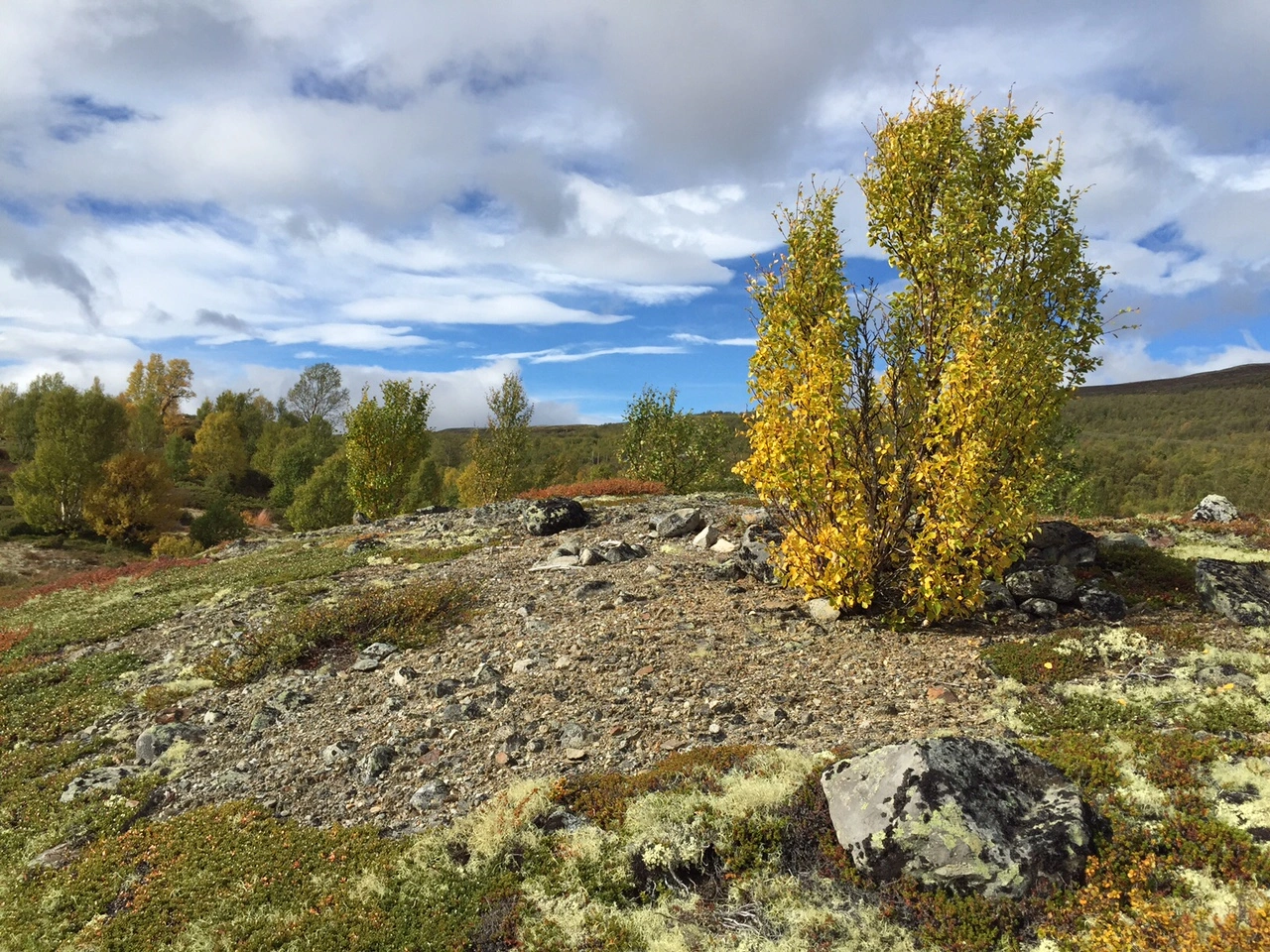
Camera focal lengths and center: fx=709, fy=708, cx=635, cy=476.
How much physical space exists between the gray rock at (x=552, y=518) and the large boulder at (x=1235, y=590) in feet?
59.6

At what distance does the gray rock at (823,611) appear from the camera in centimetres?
1471

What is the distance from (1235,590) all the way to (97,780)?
797 inches

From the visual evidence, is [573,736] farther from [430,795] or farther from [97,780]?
[97,780]

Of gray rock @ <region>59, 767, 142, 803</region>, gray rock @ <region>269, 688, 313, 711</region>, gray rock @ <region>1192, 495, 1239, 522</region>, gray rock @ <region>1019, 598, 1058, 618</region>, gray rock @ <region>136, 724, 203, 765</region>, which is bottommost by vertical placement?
gray rock @ <region>59, 767, 142, 803</region>

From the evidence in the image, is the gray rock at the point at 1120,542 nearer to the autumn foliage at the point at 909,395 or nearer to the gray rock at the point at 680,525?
the autumn foliage at the point at 909,395

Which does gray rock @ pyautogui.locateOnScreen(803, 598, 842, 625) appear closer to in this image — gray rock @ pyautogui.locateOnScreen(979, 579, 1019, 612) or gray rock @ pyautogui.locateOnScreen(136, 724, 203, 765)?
gray rock @ pyautogui.locateOnScreen(979, 579, 1019, 612)

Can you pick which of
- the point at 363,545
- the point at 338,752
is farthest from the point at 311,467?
the point at 338,752

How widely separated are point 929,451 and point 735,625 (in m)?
5.19

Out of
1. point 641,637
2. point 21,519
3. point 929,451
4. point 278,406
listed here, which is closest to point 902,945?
point 641,637

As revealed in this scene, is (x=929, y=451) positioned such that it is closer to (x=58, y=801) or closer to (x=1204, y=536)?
(x=1204, y=536)

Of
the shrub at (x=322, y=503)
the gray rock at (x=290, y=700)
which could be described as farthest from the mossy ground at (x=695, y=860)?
the shrub at (x=322, y=503)

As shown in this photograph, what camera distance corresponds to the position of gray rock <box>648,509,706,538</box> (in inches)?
899

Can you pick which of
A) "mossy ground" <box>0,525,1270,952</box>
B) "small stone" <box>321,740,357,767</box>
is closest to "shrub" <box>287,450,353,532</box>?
"mossy ground" <box>0,525,1270,952</box>

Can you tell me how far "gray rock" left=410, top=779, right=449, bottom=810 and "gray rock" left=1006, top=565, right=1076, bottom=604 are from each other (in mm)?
11953
